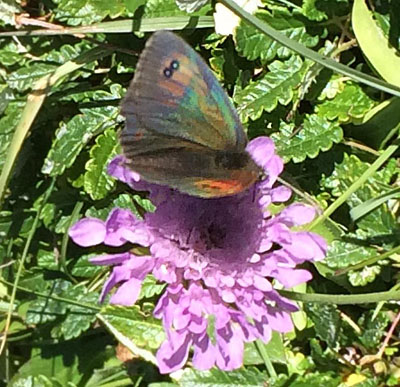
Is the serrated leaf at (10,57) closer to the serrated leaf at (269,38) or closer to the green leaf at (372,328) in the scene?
the serrated leaf at (269,38)

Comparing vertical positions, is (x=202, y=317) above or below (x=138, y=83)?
below

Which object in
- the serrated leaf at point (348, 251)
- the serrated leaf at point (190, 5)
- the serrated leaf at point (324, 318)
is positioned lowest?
the serrated leaf at point (324, 318)

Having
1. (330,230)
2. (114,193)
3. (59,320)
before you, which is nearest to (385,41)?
(330,230)

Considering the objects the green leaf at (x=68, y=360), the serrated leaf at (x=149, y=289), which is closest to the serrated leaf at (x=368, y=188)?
the serrated leaf at (x=149, y=289)

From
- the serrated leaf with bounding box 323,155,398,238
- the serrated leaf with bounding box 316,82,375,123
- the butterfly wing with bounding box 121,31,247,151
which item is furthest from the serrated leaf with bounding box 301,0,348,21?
the butterfly wing with bounding box 121,31,247,151

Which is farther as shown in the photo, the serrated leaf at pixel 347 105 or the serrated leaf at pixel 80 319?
the serrated leaf at pixel 80 319

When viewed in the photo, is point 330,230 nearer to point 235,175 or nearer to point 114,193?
point 114,193
